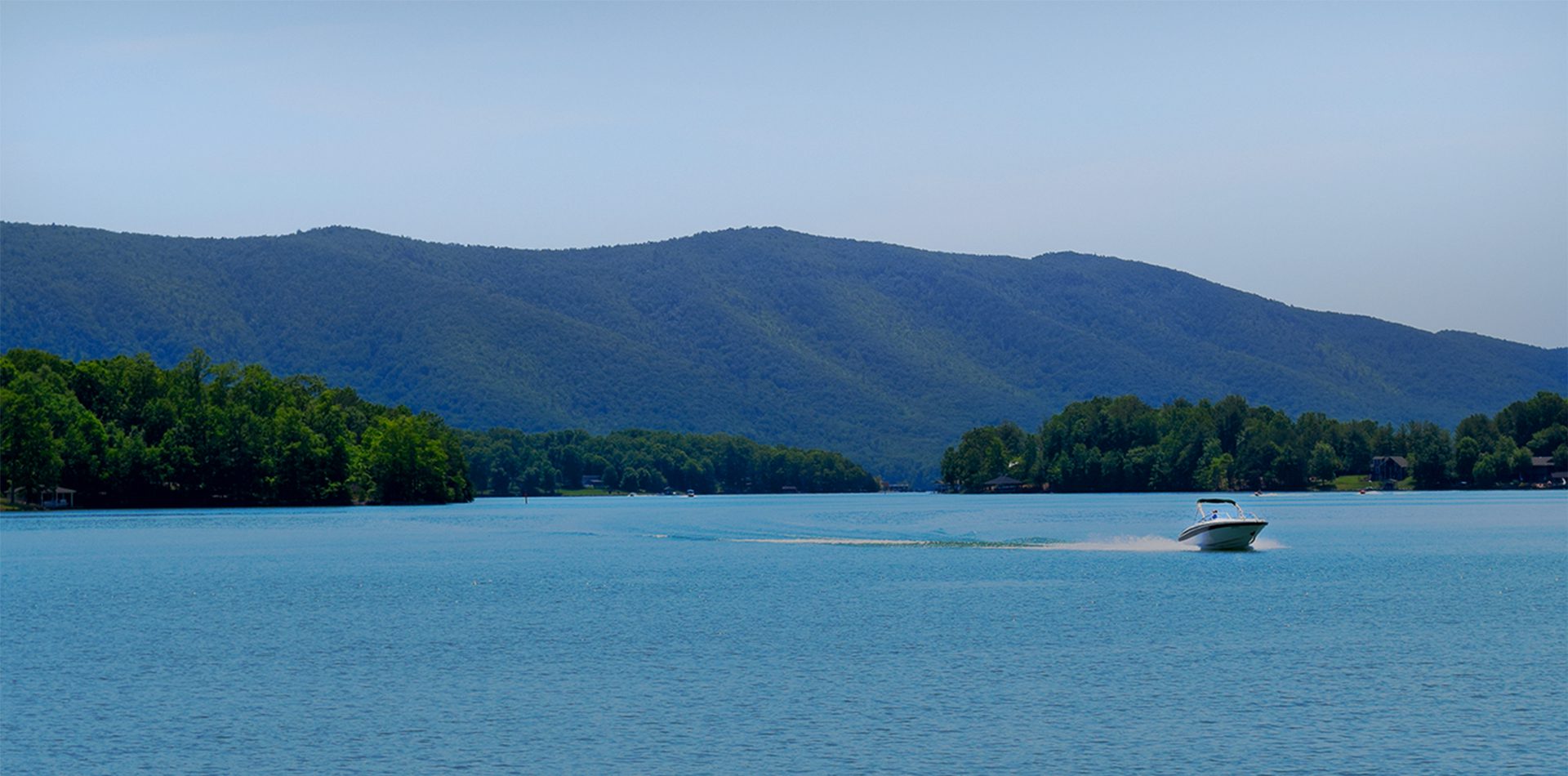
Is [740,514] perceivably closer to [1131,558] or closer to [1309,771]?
[1131,558]

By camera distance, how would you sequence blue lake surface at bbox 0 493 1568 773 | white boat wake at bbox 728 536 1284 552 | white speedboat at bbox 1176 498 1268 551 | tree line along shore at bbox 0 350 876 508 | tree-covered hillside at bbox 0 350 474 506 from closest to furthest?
1. blue lake surface at bbox 0 493 1568 773
2. white speedboat at bbox 1176 498 1268 551
3. white boat wake at bbox 728 536 1284 552
4. tree-covered hillside at bbox 0 350 474 506
5. tree line along shore at bbox 0 350 876 508

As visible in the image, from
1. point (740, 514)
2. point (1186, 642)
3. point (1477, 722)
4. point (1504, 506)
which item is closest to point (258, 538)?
point (740, 514)

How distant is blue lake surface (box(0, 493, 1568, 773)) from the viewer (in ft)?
93.4

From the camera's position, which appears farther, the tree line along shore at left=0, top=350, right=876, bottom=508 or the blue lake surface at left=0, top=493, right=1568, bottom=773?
the tree line along shore at left=0, top=350, right=876, bottom=508

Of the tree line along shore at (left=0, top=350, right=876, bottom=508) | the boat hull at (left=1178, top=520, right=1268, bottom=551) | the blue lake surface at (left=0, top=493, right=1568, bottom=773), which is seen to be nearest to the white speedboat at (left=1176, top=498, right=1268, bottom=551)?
the boat hull at (left=1178, top=520, right=1268, bottom=551)

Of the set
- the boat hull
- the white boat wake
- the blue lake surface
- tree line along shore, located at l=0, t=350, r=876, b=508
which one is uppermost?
tree line along shore, located at l=0, t=350, r=876, b=508

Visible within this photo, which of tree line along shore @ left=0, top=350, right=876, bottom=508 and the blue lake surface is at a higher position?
tree line along shore @ left=0, top=350, right=876, bottom=508

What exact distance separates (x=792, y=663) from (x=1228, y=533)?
4650 centimetres

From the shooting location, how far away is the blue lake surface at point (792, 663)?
28.5 meters

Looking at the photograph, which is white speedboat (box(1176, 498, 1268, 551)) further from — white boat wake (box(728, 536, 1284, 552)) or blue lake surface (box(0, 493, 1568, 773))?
white boat wake (box(728, 536, 1284, 552))

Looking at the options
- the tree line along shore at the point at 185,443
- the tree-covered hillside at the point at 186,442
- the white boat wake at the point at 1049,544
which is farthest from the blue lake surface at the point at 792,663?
the tree line along shore at the point at 185,443

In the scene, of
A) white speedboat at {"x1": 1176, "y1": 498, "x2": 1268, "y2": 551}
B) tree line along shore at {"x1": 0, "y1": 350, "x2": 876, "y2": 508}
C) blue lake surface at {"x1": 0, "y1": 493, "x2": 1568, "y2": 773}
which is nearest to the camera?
blue lake surface at {"x1": 0, "y1": 493, "x2": 1568, "y2": 773}

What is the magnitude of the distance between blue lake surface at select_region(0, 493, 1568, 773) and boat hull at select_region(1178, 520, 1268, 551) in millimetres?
1312

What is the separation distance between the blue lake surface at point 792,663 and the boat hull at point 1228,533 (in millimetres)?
1312
